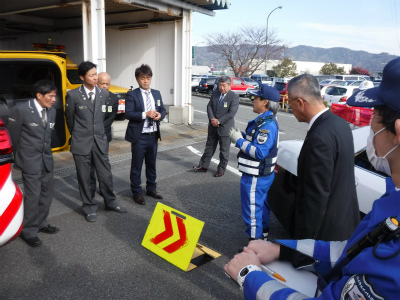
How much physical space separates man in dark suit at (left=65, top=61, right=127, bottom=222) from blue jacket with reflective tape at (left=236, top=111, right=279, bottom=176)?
6.21ft

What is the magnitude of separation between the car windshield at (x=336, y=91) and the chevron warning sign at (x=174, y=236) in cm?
1629

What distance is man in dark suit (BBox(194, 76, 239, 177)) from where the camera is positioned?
6.27 m

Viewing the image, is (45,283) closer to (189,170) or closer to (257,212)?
(257,212)

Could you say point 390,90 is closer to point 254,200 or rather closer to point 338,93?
point 254,200

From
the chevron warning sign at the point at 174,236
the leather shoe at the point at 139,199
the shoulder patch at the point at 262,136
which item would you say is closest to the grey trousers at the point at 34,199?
the chevron warning sign at the point at 174,236

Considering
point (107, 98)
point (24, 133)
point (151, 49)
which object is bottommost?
point (24, 133)

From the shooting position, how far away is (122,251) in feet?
11.8

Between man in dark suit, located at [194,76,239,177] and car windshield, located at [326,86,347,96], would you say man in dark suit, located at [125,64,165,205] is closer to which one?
man in dark suit, located at [194,76,239,177]

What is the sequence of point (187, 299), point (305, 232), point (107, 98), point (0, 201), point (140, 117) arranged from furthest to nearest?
point (140, 117)
point (107, 98)
point (187, 299)
point (0, 201)
point (305, 232)

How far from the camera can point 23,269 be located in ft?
10.5

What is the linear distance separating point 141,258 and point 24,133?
176cm

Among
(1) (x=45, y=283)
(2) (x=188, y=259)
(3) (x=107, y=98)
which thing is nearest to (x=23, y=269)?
(1) (x=45, y=283)

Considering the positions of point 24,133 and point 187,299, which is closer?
point 187,299

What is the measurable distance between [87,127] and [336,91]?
642 inches
